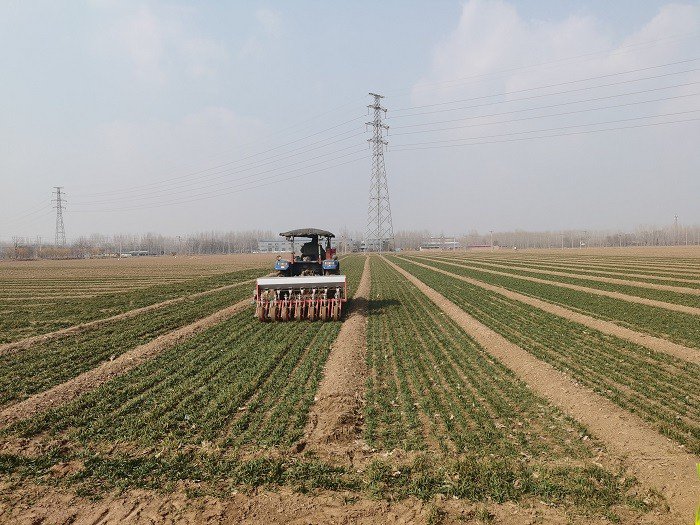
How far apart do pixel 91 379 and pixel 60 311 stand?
12219 millimetres

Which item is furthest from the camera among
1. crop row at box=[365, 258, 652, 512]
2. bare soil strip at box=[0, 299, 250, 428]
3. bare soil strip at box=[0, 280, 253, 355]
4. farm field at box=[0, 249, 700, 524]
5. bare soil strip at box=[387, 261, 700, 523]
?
bare soil strip at box=[0, 280, 253, 355]

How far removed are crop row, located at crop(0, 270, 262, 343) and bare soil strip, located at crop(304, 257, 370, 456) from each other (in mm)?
10188

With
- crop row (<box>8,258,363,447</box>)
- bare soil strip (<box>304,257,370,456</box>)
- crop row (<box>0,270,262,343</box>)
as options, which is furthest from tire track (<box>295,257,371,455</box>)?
crop row (<box>0,270,262,343</box>)

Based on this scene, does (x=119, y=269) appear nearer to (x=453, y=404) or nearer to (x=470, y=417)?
(x=453, y=404)

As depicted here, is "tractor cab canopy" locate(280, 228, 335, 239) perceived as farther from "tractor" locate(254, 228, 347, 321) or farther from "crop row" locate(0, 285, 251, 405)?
"crop row" locate(0, 285, 251, 405)

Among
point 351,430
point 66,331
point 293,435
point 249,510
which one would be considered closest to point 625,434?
point 351,430

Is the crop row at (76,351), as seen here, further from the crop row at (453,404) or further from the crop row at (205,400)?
the crop row at (453,404)

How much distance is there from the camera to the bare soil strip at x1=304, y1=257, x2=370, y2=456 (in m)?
6.14

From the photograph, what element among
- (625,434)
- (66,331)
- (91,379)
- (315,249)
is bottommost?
(625,434)

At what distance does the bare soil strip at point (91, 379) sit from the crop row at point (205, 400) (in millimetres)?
267

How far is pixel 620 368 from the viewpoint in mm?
9359

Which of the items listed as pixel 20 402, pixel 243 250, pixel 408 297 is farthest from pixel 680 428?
pixel 243 250

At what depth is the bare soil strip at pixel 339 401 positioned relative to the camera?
242 inches

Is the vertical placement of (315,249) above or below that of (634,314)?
above
